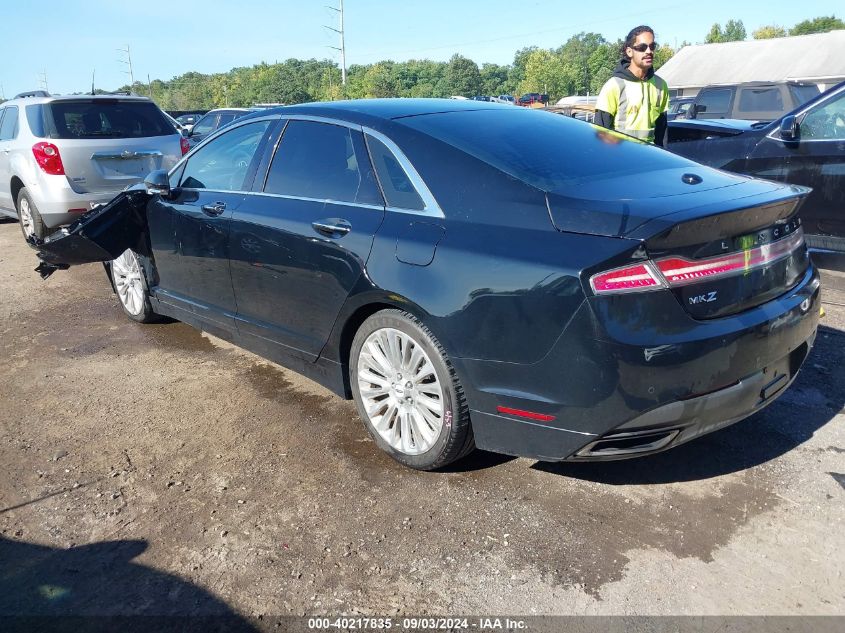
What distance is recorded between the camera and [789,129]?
6152mm

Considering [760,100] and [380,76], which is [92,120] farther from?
[380,76]

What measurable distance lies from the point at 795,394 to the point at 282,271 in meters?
2.90

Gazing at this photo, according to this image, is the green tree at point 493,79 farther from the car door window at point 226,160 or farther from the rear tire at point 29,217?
the car door window at point 226,160

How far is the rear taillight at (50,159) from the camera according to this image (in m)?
7.65

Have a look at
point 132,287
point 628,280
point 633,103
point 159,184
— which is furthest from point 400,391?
point 633,103

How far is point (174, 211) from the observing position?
464 centimetres

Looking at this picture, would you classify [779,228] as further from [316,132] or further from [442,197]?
[316,132]

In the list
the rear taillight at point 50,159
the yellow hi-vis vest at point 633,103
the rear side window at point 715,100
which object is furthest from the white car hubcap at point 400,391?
the rear side window at point 715,100

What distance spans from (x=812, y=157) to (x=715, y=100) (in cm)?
984

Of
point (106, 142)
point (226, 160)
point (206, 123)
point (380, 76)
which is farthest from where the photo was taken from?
point (380, 76)

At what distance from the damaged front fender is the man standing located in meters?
3.51

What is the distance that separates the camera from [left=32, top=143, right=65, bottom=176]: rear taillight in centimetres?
765

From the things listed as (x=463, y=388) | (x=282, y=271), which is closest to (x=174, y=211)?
(x=282, y=271)

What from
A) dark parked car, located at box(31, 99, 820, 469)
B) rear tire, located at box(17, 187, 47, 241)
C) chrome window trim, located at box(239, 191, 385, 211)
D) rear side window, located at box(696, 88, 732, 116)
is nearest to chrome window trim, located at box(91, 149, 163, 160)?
rear tire, located at box(17, 187, 47, 241)
